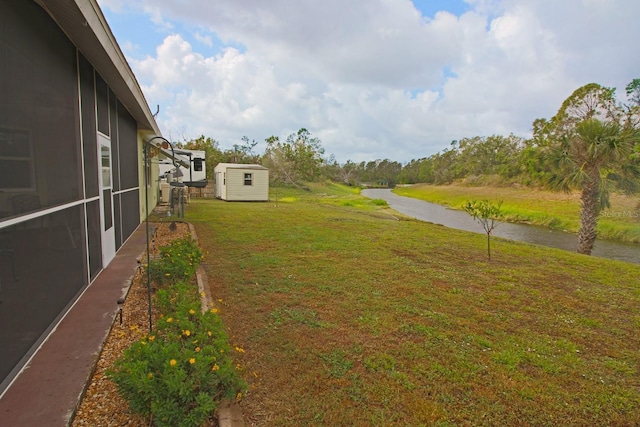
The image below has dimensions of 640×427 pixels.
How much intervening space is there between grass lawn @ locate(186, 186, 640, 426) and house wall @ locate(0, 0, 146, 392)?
138 cm

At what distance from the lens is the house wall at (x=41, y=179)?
2113 millimetres

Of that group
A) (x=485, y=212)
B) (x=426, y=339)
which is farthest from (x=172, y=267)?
(x=485, y=212)

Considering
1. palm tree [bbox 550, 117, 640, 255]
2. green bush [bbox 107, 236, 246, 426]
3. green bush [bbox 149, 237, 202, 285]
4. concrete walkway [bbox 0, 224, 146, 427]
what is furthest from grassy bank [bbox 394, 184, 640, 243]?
concrete walkway [bbox 0, 224, 146, 427]

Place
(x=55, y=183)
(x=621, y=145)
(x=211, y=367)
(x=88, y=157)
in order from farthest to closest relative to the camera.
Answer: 1. (x=621, y=145)
2. (x=88, y=157)
3. (x=55, y=183)
4. (x=211, y=367)

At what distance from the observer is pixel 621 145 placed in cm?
897

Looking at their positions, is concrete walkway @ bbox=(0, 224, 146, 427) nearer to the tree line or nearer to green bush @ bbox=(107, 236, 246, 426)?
green bush @ bbox=(107, 236, 246, 426)

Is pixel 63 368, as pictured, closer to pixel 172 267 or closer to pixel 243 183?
pixel 172 267

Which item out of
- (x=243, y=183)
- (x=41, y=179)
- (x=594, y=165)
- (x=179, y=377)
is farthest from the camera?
(x=243, y=183)

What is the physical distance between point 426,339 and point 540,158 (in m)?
12.5

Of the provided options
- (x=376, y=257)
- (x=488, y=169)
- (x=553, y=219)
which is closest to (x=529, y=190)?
(x=553, y=219)

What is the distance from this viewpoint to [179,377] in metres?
1.65

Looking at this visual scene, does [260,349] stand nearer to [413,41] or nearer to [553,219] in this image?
[413,41]

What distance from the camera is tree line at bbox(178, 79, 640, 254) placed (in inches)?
375

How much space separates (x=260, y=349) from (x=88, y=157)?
2938mm
